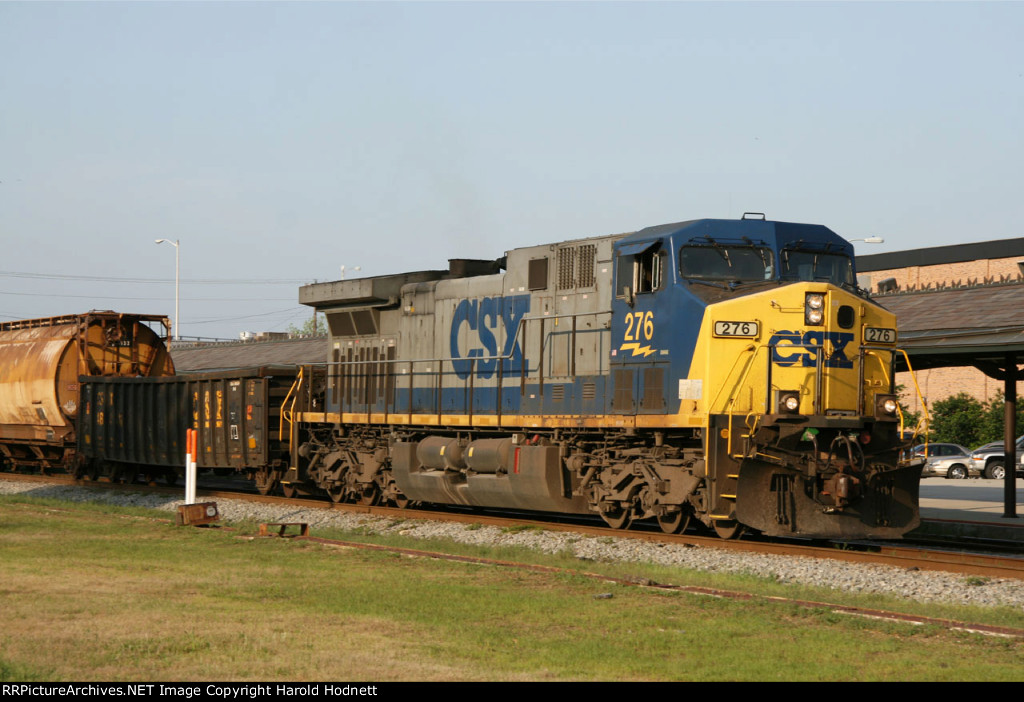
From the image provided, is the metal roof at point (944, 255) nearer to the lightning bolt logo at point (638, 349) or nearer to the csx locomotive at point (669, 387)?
the csx locomotive at point (669, 387)

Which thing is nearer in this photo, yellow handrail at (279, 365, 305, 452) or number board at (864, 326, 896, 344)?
number board at (864, 326, 896, 344)

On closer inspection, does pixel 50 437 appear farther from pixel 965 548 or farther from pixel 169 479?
pixel 965 548

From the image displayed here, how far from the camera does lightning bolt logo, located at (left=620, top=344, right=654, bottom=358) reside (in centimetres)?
1506

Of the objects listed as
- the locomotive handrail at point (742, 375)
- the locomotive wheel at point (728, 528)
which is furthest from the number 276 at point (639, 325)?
the locomotive wheel at point (728, 528)

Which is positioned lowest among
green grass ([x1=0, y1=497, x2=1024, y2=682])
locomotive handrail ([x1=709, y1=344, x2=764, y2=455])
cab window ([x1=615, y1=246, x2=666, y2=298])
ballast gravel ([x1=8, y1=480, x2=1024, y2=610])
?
ballast gravel ([x1=8, y1=480, x2=1024, y2=610])

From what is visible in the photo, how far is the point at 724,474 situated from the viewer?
13.9 meters

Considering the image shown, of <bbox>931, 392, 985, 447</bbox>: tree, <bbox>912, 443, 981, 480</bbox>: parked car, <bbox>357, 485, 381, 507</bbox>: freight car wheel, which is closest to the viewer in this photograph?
<bbox>357, 485, 381, 507</bbox>: freight car wheel

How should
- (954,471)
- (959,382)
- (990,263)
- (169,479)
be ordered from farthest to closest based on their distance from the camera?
(990,263) < (959,382) < (954,471) < (169,479)

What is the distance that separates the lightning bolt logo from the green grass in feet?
11.2

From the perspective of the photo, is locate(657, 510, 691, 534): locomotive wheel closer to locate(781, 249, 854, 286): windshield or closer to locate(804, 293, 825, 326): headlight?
locate(804, 293, 825, 326): headlight

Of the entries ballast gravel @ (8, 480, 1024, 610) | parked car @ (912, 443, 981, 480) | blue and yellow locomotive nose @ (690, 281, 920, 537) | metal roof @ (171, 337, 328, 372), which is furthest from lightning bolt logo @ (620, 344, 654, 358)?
parked car @ (912, 443, 981, 480)

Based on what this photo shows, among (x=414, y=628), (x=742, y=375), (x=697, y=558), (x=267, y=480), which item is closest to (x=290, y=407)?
(x=267, y=480)
